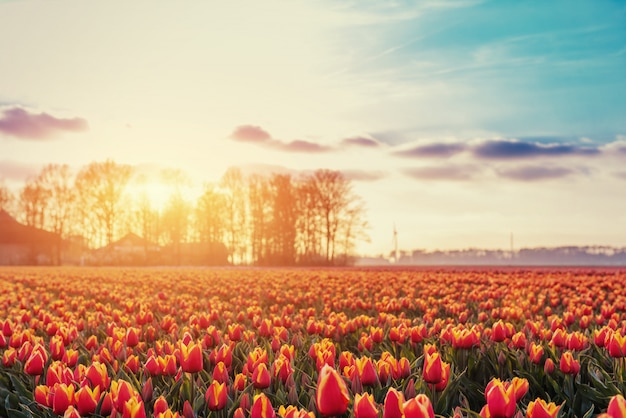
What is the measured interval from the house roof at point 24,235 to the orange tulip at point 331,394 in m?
60.0

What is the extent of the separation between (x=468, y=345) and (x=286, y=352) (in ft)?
4.61

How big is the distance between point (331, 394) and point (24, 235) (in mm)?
62866

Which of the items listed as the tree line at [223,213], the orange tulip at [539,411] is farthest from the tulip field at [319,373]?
the tree line at [223,213]

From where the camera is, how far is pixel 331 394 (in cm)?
260

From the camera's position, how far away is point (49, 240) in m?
57.5

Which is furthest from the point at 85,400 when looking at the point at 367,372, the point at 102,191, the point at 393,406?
the point at 102,191

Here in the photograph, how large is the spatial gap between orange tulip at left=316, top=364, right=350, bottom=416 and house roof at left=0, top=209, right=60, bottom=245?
60.0m

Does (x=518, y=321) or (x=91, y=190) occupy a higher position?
(x=91, y=190)

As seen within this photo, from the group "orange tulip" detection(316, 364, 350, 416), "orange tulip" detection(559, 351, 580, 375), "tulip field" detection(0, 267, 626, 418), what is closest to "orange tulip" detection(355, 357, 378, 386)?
"tulip field" detection(0, 267, 626, 418)

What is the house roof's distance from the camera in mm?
57562

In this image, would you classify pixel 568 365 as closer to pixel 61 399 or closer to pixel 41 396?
pixel 61 399

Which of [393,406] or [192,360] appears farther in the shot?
[192,360]

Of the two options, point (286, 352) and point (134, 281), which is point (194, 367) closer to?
point (286, 352)

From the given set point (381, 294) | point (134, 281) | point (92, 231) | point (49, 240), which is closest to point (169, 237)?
point (92, 231)
